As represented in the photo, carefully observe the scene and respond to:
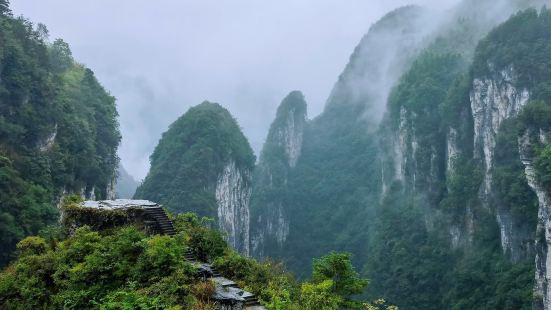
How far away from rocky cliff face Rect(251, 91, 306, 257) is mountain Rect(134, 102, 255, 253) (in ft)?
44.8

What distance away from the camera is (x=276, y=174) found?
84.3 m

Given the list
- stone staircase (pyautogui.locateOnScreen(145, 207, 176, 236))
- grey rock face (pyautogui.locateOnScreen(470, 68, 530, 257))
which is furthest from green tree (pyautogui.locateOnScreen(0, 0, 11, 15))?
grey rock face (pyautogui.locateOnScreen(470, 68, 530, 257))

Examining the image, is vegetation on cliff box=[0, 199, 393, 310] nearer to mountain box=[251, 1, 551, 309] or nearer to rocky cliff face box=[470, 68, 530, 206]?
mountain box=[251, 1, 551, 309]

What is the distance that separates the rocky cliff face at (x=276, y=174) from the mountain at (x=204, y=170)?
13648mm

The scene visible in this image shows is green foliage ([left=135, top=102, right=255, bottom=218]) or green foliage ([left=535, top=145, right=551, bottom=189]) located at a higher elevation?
green foliage ([left=135, top=102, right=255, bottom=218])

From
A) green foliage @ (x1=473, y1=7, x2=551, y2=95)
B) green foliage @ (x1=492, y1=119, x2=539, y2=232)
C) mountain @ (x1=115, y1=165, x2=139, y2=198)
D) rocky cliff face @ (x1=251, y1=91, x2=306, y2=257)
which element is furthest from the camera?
mountain @ (x1=115, y1=165, x2=139, y2=198)

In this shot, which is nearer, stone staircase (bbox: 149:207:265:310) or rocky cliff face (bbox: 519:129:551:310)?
stone staircase (bbox: 149:207:265:310)

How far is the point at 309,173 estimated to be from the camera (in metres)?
89.3

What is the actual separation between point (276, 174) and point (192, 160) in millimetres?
33773

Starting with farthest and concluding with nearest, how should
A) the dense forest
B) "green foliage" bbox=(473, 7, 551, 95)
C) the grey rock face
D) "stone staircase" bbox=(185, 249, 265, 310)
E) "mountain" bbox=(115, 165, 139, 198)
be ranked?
"mountain" bbox=(115, 165, 139, 198)
the grey rock face
"green foliage" bbox=(473, 7, 551, 95)
the dense forest
"stone staircase" bbox=(185, 249, 265, 310)

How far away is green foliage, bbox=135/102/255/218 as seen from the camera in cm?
4862

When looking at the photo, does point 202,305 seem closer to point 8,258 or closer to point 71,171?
point 8,258

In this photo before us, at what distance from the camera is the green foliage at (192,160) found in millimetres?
48625

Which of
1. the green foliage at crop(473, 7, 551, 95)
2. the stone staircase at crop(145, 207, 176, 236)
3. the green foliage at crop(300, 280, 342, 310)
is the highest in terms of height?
the green foliage at crop(473, 7, 551, 95)
